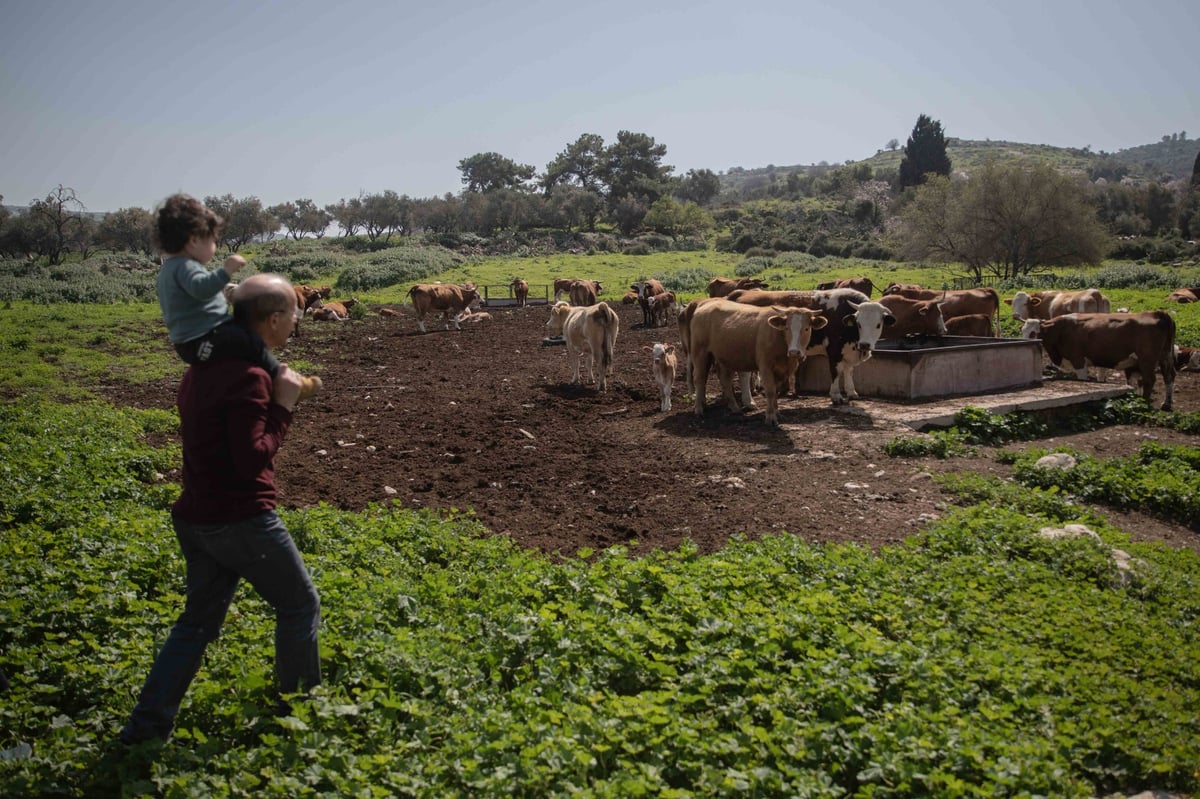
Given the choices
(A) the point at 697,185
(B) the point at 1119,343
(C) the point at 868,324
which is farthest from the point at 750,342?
(A) the point at 697,185

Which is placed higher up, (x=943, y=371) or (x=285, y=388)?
(x=285, y=388)

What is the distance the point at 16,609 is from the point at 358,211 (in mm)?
116199

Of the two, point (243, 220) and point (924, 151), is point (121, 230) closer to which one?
point (243, 220)

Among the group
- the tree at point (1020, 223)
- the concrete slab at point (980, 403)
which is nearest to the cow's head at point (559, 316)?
the concrete slab at point (980, 403)

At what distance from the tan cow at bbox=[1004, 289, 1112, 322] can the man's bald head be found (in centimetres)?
2009

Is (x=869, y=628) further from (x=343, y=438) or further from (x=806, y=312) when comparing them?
(x=343, y=438)

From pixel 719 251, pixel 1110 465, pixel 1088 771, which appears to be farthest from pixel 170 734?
pixel 719 251

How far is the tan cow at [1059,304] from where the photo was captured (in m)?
20.0

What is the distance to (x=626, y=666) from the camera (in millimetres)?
4863

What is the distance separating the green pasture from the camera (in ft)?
12.7

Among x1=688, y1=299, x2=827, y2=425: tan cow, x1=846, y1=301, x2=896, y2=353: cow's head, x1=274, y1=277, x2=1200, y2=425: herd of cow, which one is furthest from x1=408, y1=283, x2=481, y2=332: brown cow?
x1=846, y1=301, x2=896, y2=353: cow's head

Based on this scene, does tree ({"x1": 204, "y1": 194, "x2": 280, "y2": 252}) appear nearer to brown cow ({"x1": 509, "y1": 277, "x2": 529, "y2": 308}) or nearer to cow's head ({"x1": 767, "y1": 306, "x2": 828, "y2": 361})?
brown cow ({"x1": 509, "y1": 277, "x2": 529, "y2": 308})

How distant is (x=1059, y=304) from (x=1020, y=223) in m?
29.2

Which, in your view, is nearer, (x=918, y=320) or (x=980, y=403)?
(x=980, y=403)
